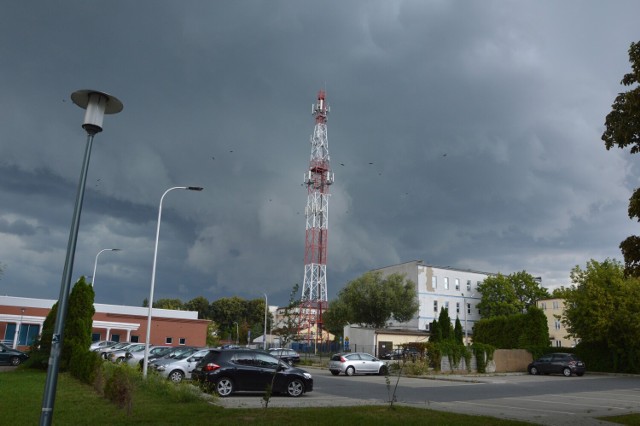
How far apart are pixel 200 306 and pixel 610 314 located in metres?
84.1

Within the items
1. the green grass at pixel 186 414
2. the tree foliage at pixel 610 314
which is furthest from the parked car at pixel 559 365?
the green grass at pixel 186 414

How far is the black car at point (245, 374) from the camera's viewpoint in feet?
57.8

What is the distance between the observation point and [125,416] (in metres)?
11.8

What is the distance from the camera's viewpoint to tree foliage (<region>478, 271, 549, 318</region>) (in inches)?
2968

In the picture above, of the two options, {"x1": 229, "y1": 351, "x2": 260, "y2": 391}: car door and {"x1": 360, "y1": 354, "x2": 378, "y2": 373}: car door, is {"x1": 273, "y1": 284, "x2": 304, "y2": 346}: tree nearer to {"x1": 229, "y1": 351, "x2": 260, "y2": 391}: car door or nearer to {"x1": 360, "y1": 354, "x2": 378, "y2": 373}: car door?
{"x1": 229, "y1": 351, "x2": 260, "y2": 391}: car door

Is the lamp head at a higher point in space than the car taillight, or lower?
higher

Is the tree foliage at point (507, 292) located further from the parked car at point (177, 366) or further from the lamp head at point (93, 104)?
the lamp head at point (93, 104)

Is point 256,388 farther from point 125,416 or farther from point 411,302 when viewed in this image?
point 411,302

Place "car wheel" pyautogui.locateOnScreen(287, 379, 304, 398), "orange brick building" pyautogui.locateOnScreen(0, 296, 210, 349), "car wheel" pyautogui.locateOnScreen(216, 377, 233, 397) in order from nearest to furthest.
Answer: "car wheel" pyautogui.locateOnScreen(216, 377, 233, 397), "car wheel" pyautogui.locateOnScreen(287, 379, 304, 398), "orange brick building" pyautogui.locateOnScreen(0, 296, 210, 349)

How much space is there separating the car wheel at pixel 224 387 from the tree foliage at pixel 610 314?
3314 cm

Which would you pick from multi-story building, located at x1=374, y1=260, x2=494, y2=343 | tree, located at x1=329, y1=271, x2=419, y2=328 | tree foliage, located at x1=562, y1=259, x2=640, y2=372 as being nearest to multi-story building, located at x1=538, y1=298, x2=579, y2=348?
multi-story building, located at x1=374, y1=260, x2=494, y2=343

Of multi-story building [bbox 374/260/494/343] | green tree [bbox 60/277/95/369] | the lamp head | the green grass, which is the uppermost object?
multi-story building [bbox 374/260/494/343]

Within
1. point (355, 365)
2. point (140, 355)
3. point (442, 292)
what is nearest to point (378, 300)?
point (442, 292)

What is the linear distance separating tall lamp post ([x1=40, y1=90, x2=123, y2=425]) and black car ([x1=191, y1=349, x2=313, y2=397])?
35.8 ft
